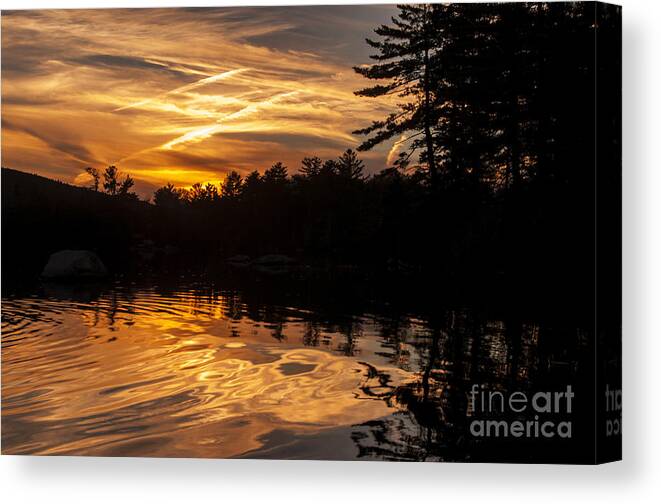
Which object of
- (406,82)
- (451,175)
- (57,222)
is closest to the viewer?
(406,82)

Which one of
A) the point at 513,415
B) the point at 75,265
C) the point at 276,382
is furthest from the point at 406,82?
the point at 75,265

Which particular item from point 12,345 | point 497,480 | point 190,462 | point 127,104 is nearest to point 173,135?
point 127,104

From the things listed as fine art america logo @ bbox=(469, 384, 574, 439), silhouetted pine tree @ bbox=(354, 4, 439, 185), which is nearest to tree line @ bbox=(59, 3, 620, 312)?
silhouetted pine tree @ bbox=(354, 4, 439, 185)

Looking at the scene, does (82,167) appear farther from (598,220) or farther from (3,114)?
(598,220)

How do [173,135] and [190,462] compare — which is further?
[173,135]

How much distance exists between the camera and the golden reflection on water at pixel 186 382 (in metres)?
7.15

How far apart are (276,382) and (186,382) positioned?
2.95 feet

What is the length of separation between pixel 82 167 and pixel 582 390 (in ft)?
18.7

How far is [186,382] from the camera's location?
7.66 metres

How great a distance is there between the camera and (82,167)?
27.9 feet

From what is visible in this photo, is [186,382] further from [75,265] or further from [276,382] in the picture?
[75,265]

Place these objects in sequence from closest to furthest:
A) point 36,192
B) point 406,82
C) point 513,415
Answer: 1. point 513,415
2. point 406,82
3. point 36,192

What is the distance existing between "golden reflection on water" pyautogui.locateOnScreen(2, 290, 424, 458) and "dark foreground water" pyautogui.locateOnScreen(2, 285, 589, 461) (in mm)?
13

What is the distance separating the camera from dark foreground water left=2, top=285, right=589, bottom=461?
7105 mm
